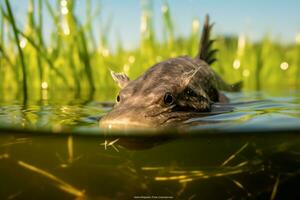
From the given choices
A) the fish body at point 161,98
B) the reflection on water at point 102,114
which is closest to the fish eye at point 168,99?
the fish body at point 161,98

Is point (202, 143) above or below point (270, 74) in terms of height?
below

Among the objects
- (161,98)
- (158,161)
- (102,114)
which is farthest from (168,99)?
(102,114)

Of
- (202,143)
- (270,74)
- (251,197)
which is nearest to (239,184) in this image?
(251,197)

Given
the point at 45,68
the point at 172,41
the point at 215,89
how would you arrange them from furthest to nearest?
the point at 172,41, the point at 45,68, the point at 215,89

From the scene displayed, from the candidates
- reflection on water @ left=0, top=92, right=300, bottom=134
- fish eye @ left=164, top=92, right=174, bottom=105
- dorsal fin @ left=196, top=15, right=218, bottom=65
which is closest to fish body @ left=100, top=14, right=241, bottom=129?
fish eye @ left=164, top=92, right=174, bottom=105

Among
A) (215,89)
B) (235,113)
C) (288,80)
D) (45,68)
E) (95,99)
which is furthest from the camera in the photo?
(288,80)

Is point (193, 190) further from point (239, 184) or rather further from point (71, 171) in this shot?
point (71, 171)
